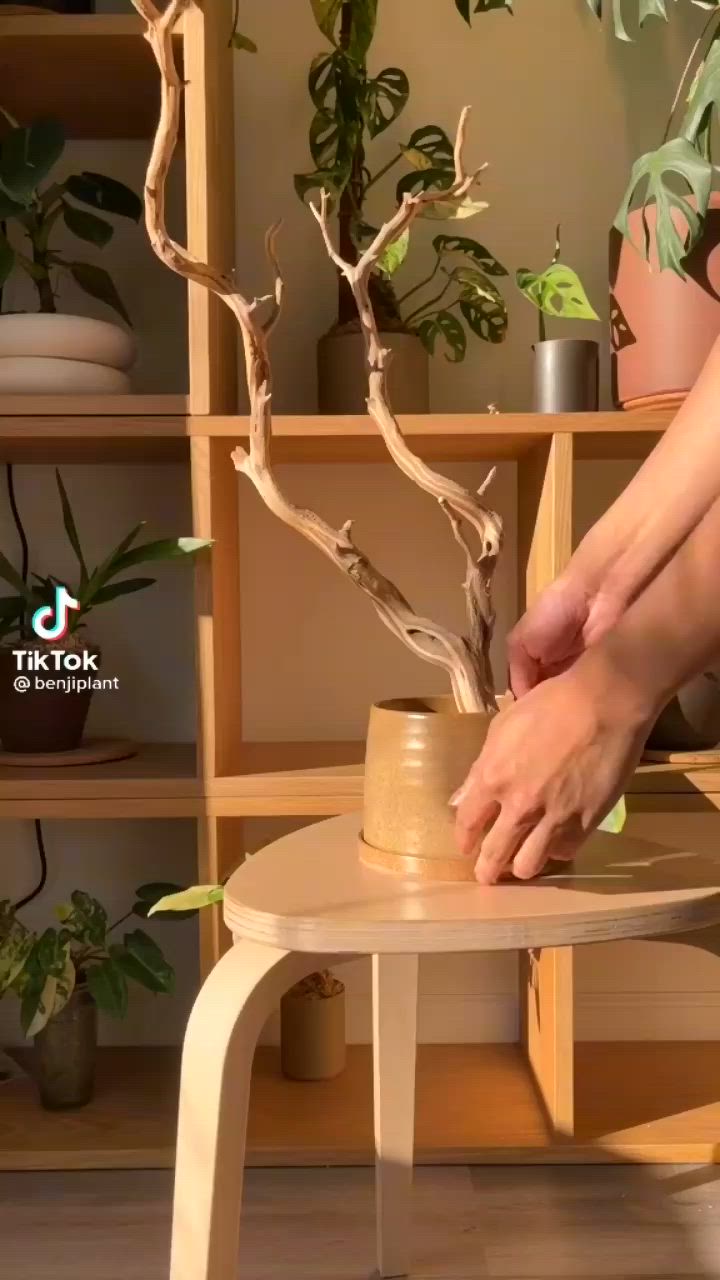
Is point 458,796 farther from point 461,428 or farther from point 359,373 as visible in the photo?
point 359,373

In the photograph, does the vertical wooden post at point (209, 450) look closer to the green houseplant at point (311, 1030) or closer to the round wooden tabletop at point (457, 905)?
the green houseplant at point (311, 1030)

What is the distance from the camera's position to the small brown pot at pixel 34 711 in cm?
143

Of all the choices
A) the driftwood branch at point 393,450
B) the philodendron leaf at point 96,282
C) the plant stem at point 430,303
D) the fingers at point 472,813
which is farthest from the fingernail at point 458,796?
the philodendron leaf at point 96,282

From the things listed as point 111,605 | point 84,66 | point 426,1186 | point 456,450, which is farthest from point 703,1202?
point 84,66

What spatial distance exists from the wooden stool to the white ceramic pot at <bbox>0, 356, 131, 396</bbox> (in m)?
0.71

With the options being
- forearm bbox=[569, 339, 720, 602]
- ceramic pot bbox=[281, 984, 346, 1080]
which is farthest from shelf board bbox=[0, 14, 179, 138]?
ceramic pot bbox=[281, 984, 346, 1080]

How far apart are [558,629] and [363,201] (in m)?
0.89

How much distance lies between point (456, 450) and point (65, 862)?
880 millimetres

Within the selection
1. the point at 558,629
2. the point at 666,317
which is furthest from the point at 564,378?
the point at 558,629

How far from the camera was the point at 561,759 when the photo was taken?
74cm

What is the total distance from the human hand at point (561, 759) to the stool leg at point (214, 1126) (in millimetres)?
211

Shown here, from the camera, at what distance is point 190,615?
1.70 meters

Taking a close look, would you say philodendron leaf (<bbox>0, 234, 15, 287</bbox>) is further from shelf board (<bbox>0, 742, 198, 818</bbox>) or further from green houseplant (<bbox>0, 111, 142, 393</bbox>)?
shelf board (<bbox>0, 742, 198, 818</bbox>)

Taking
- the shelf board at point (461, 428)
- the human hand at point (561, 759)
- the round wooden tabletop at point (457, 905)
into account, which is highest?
the shelf board at point (461, 428)
